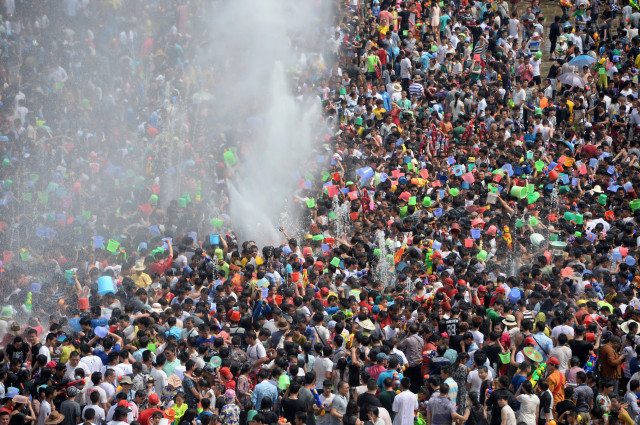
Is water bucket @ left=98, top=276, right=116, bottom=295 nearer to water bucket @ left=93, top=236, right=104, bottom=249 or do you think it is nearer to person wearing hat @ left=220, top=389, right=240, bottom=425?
water bucket @ left=93, top=236, right=104, bottom=249

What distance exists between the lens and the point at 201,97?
24750 mm

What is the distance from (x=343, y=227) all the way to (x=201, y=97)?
856 cm

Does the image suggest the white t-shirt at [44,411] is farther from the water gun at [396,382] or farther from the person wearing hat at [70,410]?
the water gun at [396,382]

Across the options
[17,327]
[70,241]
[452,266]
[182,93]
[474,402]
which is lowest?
[474,402]

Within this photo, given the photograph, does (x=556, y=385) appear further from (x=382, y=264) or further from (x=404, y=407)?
(x=382, y=264)

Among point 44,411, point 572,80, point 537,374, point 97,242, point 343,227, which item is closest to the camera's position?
point 44,411

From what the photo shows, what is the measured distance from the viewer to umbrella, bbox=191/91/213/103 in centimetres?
2459

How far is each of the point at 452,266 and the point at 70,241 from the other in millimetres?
7228

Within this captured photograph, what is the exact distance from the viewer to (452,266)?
46.9 feet

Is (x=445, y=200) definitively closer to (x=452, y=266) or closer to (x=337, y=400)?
(x=452, y=266)

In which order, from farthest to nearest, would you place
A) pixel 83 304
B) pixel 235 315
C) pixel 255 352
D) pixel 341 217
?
pixel 341 217, pixel 83 304, pixel 235 315, pixel 255 352

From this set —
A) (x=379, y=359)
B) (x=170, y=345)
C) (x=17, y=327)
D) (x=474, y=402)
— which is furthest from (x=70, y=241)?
(x=474, y=402)

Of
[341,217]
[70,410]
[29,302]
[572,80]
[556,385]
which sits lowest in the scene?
[70,410]

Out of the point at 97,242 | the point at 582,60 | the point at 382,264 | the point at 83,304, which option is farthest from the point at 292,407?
the point at 582,60
